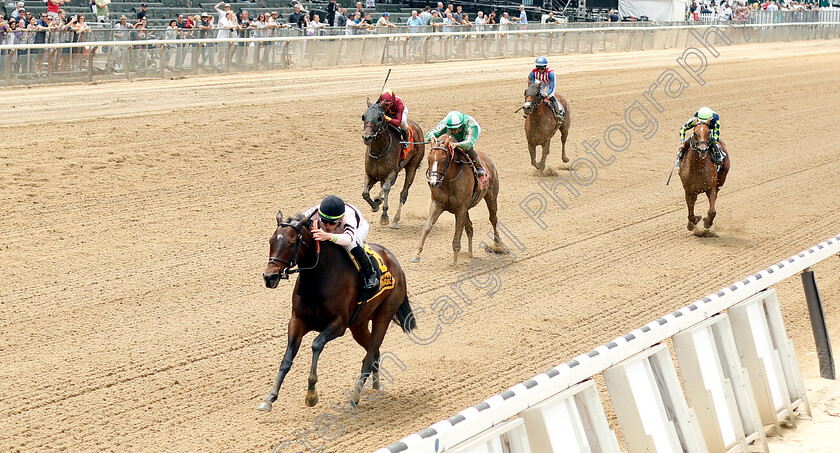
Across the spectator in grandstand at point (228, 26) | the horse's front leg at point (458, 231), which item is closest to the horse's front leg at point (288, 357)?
the horse's front leg at point (458, 231)

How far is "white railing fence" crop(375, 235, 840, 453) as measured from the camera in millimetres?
4957

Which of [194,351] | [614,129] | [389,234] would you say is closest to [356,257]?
[194,351]

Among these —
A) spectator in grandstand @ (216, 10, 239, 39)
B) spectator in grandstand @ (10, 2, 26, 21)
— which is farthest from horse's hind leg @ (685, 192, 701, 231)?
spectator in grandstand @ (10, 2, 26, 21)

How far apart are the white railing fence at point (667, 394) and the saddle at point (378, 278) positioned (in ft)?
5.66

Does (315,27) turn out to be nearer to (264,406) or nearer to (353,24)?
(353,24)

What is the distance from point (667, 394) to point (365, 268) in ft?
8.41

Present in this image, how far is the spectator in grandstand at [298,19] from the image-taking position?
26.1 m

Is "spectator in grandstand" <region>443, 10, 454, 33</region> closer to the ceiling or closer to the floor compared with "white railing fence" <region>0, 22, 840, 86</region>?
closer to the ceiling

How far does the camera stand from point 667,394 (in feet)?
20.0

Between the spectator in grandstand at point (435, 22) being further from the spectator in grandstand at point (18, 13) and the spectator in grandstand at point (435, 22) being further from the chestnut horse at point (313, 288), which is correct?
the chestnut horse at point (313, 288)

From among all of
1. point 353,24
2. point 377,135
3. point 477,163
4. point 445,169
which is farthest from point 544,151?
point 353,24

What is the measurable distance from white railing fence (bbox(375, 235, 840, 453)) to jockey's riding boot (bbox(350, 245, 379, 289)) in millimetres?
1727

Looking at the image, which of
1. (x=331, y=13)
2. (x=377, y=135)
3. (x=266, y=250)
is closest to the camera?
(x=266, y=250)

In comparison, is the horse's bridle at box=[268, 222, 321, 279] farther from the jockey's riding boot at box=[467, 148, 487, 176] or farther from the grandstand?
the grandstand
